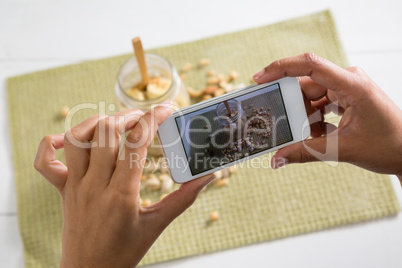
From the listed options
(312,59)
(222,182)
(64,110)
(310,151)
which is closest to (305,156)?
(310,151)

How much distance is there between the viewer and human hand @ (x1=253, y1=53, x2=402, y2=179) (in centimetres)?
48

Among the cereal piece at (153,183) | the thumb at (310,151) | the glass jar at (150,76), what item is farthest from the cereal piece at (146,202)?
the thumb at (310,151)

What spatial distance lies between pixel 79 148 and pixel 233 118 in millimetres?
193

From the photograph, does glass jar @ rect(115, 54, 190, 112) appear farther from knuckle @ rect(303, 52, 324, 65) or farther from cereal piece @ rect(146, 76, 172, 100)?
knuckle @ rect(303, 52, 324, 65)

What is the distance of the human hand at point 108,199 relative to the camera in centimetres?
44

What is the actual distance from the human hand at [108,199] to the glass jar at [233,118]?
95 millimetres

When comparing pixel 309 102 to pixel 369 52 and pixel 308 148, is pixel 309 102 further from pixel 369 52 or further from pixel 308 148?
pixel 369 52

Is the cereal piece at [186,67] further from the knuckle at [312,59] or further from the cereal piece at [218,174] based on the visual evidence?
the knuckle at [312,59]

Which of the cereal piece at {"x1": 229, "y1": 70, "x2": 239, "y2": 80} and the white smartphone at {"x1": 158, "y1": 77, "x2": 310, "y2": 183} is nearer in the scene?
the white smartphone at {"x1": 158, "y1": 77, "x2": 310, "y2": 183}

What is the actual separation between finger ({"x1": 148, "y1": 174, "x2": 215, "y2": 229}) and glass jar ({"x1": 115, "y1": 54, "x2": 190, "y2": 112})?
19 centimetres

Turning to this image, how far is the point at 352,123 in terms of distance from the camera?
0.49m

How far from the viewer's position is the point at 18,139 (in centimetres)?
75

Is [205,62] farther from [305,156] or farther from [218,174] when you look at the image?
[305,156]

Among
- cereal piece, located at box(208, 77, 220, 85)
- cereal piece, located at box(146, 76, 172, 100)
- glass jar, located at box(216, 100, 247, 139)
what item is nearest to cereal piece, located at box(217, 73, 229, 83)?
cereal piece, located at box(208, 77, 220, 85)
